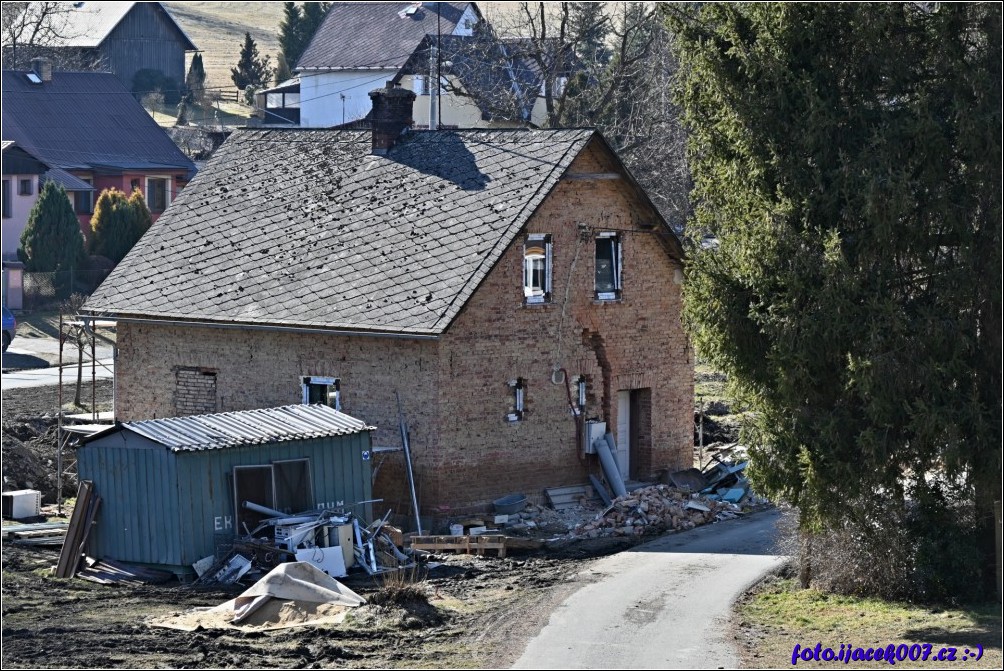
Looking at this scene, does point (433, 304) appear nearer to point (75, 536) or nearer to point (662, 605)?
point (75, 536)

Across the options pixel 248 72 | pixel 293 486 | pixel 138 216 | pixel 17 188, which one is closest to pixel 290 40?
pixel 248 72

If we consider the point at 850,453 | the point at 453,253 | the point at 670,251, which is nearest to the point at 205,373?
the point at 453,253

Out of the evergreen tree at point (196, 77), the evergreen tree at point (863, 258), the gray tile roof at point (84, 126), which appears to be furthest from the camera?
the evergreen tree at point (196, 77)

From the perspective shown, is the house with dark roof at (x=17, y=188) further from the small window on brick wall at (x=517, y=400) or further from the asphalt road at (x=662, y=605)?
the asphalt road at (x=662, y=605)

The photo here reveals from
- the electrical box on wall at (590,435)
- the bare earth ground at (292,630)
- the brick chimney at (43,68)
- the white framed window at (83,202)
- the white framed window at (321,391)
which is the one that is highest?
the brick chimney at (43,68)

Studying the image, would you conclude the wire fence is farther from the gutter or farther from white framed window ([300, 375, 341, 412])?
white framed window ([300, 375, 341, 412])

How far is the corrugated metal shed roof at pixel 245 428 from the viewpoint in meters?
21.3

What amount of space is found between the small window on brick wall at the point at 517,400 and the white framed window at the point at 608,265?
2.45 m

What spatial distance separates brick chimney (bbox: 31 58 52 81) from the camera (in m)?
60.7

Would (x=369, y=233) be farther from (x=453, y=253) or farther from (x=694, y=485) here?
(x=694, y=485)

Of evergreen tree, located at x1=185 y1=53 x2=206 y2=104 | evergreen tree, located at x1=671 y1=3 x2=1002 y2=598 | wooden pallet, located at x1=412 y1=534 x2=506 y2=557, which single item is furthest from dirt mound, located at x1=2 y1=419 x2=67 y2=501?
evergreen tree, located at x1=185 y1=53 x2=206 y2=104

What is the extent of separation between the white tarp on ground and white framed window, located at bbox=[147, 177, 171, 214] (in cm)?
4356

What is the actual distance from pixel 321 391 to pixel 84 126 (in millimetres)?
38869

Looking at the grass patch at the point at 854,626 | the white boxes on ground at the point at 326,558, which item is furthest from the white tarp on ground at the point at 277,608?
the grass patch at the point at 854,626
